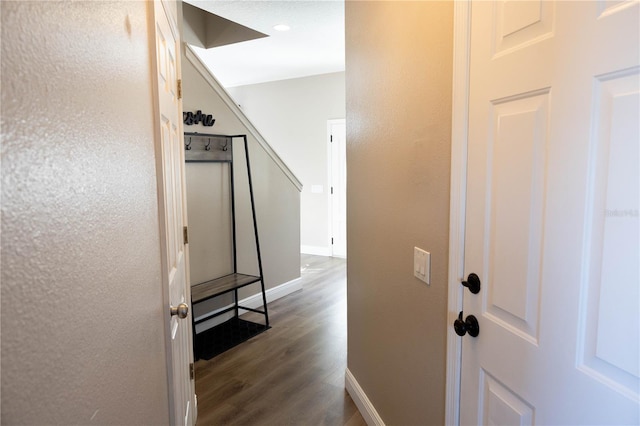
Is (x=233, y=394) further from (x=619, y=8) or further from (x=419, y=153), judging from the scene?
(x=619, y=8)

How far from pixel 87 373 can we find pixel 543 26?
1217mm

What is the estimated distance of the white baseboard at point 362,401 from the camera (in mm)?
2149

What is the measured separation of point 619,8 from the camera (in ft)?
2.59

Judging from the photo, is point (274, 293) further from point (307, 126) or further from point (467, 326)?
point (467, 326)

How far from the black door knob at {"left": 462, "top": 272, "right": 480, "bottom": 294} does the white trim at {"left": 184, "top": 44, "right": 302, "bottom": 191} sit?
2703mm

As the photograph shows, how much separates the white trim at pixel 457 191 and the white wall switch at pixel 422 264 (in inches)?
5.9

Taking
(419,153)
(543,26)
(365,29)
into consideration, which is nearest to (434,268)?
(419,153)

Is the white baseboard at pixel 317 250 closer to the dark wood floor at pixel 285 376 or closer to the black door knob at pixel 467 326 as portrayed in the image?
the dark wood floor at pixel 285 376

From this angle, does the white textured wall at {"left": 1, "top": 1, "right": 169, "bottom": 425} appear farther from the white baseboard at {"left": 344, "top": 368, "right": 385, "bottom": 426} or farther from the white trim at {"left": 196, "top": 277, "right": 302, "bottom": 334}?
the white trim at {"left": 196, "top": 277, "right": 302, "bottom": 334}

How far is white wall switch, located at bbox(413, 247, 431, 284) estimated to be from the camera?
5.05 ft

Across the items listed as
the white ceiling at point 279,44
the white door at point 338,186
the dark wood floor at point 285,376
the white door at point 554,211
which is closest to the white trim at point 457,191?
the white door at point 554,211

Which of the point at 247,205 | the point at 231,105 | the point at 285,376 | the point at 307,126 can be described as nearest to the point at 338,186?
the point at 307,126

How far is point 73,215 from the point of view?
2.34 ft

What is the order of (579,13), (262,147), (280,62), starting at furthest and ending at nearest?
(280,62)
(262,147)
(579,13)
